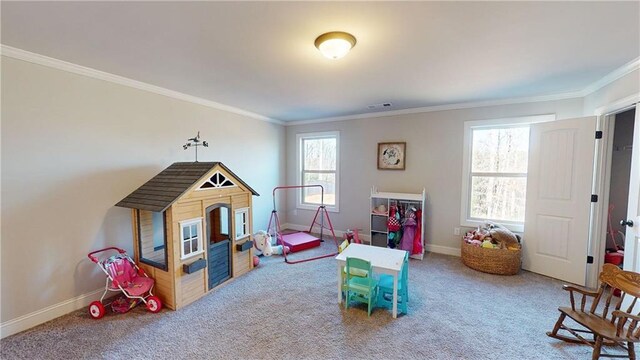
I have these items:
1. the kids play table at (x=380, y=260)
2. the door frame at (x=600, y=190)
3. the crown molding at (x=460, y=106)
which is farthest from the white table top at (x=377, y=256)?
the crown molding at (x=460, y=106)

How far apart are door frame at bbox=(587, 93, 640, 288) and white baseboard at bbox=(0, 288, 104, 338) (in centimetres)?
554

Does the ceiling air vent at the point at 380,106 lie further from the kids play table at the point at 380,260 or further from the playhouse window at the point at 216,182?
the playhouse window at the point at 216,182

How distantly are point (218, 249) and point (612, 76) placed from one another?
4696 millimetres

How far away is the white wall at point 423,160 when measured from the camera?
155 inches

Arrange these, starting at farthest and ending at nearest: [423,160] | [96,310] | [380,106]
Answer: [423,160] < [380,106] < [96,310]

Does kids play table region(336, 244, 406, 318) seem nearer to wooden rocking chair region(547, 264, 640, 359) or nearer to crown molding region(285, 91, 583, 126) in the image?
wooden rocking chair region(547, 264, 640, 359)

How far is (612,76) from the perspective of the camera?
270 cm

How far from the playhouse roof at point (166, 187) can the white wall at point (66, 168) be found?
275 mm

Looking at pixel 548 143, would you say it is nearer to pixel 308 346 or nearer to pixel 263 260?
Answer: pixel 308 346

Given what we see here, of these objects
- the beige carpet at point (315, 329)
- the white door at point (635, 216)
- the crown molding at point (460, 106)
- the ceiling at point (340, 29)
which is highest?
the ceiling at point (340, 29)

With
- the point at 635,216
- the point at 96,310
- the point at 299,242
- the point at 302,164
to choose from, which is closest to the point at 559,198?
the point at 635,216

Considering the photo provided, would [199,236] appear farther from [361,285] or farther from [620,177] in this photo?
[620,177]

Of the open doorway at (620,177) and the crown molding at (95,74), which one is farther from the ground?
the crown molding at (95,74)

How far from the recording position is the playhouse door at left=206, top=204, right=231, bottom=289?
119 inches
